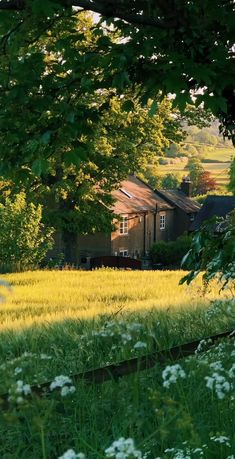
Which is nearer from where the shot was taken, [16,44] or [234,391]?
[234,391]

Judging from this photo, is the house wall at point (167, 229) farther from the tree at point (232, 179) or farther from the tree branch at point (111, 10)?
the tree at point (232, 179)

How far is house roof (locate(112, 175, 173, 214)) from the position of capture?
62938 millimetres

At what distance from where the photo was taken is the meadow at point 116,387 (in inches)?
140

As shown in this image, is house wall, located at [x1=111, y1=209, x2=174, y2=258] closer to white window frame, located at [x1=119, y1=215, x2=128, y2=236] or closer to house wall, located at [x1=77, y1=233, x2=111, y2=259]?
white window frame, located at [x1=119, y1=215, x2=128, y2=236]

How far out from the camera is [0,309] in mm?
12734

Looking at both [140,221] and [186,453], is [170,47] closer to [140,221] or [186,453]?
[186,453]

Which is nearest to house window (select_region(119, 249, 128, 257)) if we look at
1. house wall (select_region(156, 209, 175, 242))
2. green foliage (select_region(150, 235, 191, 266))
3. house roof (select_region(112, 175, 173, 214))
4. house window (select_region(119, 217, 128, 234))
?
house window (select_region(119, 217, 128, 234))

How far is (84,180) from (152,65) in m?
35.3

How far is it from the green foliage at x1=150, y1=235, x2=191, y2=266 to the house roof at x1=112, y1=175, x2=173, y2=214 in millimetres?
4572

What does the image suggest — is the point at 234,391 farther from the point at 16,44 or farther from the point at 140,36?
the point at 16,44

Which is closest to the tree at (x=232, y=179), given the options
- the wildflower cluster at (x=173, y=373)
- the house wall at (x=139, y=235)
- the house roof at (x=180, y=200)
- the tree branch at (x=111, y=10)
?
the tree branch at (x=111, y=10)

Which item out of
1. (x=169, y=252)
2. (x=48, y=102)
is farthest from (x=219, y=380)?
(x=169, y=252)

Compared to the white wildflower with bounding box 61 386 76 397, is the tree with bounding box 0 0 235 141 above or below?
above

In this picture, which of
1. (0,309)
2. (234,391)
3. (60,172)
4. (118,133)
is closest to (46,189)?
(60,172)
